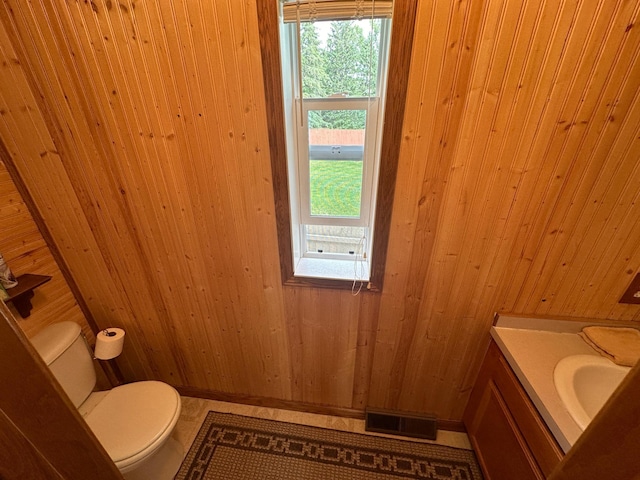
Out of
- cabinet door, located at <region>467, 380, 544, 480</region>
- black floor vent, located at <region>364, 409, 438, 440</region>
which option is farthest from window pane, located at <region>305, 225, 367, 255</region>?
black floor vent, located at <region>364, 409, 438, 440</region>

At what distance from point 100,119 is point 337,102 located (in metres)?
0.89

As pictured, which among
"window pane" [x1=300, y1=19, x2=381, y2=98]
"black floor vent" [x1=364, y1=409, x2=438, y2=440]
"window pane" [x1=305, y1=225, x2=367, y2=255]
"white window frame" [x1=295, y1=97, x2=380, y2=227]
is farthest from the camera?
"black floor vent" [x1=364, y1=409, x2=438, y2=440]

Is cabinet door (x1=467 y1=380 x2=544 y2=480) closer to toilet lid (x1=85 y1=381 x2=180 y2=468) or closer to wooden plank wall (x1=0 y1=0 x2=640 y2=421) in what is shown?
wooden plank wall (x1=0 y1=0 x2=640 y2=421)

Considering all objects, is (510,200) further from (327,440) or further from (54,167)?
(54,167)

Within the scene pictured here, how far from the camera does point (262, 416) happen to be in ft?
5.21

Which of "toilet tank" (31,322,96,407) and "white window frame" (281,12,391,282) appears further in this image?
"toilet tank" (31,322,96,407)

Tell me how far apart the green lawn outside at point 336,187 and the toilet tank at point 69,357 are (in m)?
1.25

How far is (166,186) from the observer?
1.08 m

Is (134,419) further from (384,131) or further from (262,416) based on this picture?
(384,131)

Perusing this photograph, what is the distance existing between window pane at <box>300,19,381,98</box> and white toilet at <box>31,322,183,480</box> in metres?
1.50

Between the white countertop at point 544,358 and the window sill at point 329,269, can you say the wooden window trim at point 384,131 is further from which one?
the white countertop at point 544,358

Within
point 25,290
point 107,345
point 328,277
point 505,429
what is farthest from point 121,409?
point 505,429

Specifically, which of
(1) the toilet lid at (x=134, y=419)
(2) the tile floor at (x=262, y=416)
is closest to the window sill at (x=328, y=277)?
(1) the toilet lid at (x=134, y=419)

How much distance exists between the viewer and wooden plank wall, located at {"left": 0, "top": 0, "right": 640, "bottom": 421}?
77cm
